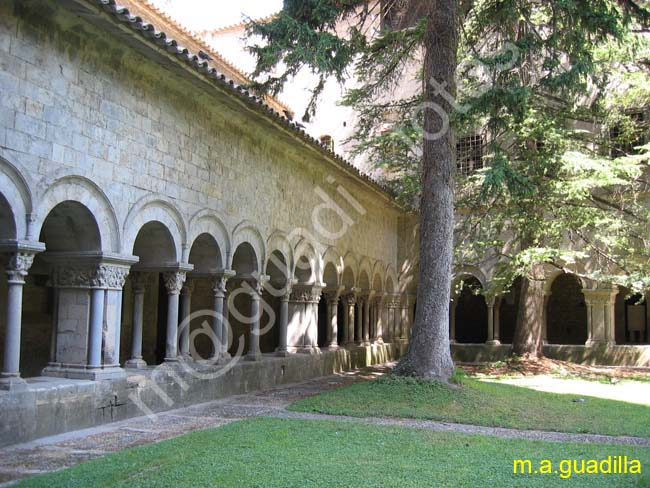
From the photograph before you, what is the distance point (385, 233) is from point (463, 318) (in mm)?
7198

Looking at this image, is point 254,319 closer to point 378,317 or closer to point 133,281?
point 133,281

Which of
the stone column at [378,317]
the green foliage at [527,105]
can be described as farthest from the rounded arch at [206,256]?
the stone column at [378,317]

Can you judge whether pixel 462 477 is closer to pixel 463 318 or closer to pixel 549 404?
pixel 549 404

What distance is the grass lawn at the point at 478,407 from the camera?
827 centimetres

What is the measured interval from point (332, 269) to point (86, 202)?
9.10 meters

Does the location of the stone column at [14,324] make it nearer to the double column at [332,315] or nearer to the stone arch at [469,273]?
the double column at [332,315]

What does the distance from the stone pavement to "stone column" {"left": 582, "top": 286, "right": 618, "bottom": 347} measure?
10593 mm

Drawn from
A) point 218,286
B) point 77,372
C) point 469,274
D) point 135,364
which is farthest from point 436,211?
point 469,274

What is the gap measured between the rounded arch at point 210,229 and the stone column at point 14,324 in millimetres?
3110

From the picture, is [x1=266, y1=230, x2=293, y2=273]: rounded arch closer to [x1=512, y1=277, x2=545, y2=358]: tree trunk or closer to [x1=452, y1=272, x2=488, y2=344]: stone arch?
[x1=512, y1=277, x2=545, y2=358]: tree trunk

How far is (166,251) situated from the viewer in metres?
9.84

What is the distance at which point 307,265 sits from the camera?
1480cm

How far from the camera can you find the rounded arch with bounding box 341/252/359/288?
17.1 meters

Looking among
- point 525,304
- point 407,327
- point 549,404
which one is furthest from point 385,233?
point 549,404
